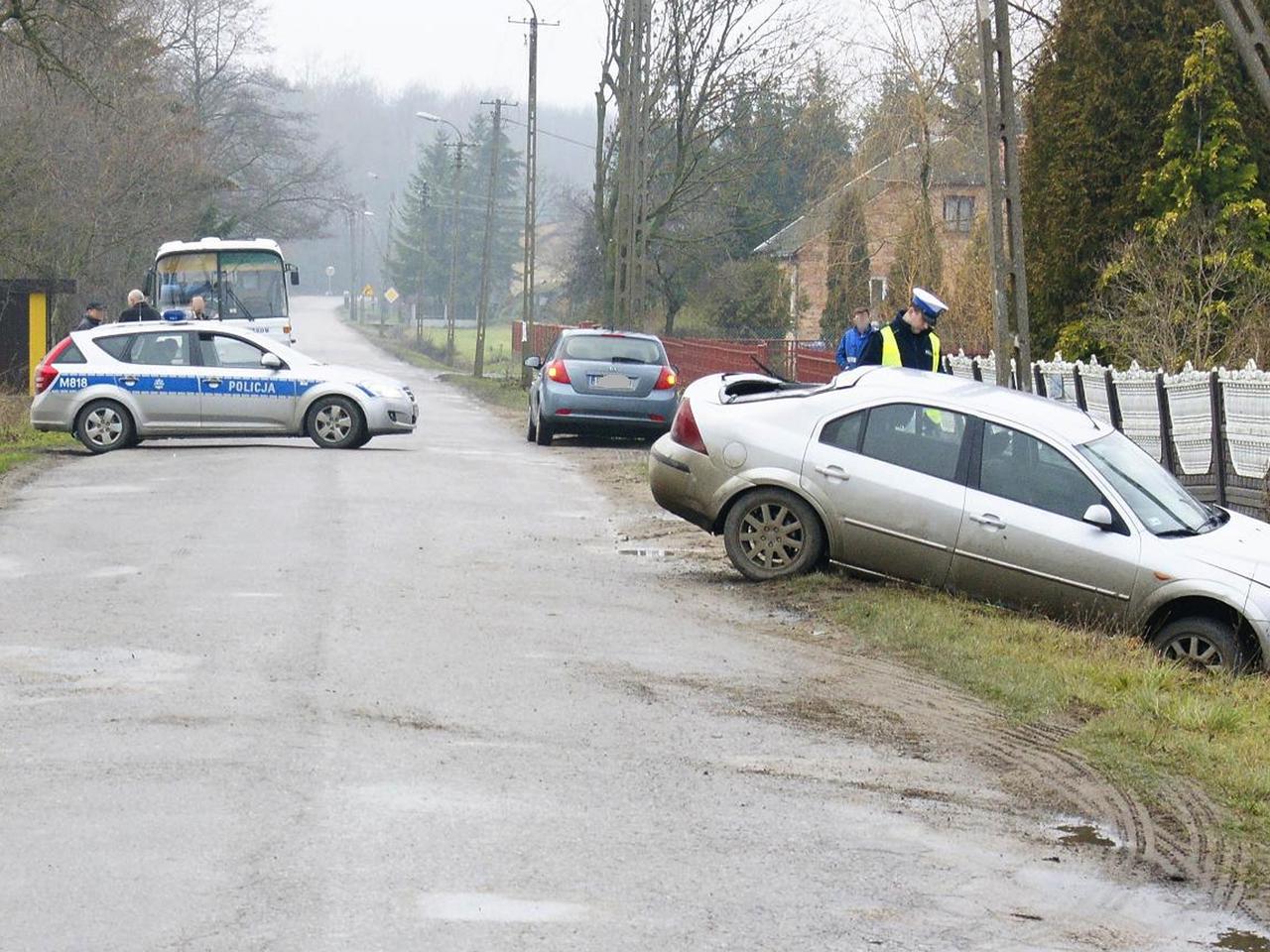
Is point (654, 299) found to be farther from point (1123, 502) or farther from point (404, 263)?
point (404, 263)

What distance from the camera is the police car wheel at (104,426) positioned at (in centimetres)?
2183

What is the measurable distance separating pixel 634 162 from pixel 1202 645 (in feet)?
88.6

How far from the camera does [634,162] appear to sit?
36.9 meters

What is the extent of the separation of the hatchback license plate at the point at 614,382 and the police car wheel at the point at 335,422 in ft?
11.7

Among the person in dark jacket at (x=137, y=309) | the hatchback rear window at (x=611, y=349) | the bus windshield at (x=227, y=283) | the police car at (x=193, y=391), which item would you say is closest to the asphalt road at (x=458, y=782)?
the police car at (x=193, y=391)

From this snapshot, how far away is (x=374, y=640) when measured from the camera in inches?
393

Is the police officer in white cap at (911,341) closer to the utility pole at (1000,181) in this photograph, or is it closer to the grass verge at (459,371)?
the utility pole at (1000,181)

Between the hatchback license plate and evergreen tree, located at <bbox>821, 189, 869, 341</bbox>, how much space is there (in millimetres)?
Answer: 27261

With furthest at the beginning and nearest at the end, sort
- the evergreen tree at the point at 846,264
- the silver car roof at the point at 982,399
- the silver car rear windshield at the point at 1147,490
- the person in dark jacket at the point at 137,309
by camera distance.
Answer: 1. the evergreen tree at the point at 846,264
2. the person in dark jacket at the point at 137,309
3. the silver car roof at the point at 982,399
4. the silver car rear windshield at the point at 1147,490

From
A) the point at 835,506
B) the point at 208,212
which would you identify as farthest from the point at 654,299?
the point at 835,506

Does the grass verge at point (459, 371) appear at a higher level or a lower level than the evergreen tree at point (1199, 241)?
lower

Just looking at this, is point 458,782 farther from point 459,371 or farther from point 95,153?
point 459,371

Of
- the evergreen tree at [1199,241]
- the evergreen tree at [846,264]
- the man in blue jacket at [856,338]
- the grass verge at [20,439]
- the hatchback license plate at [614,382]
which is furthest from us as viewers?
the evergreen tree at [846,264]

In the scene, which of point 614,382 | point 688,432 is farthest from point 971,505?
point 614,382
